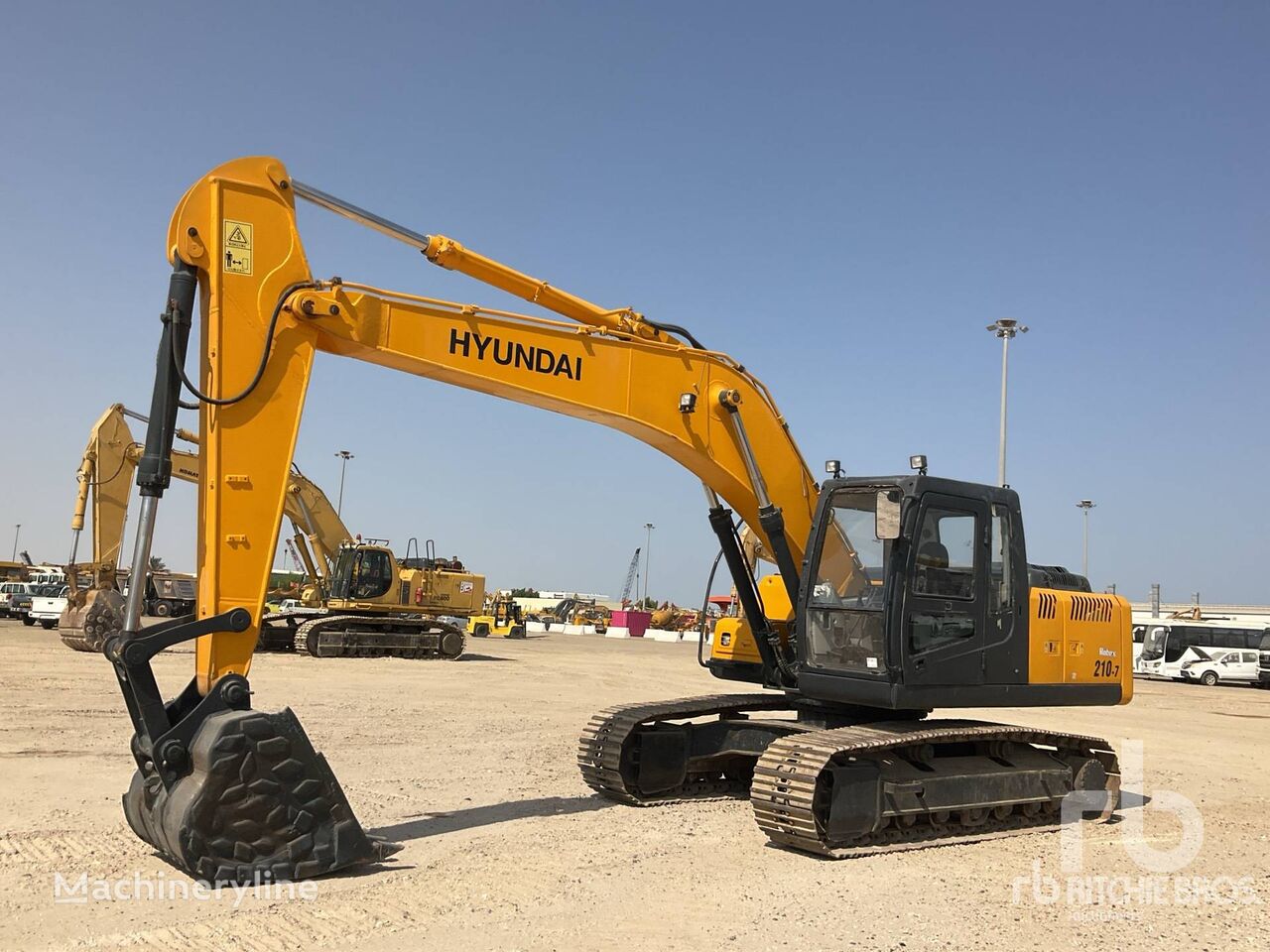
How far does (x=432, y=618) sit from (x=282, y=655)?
4.51m

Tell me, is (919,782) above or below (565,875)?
above

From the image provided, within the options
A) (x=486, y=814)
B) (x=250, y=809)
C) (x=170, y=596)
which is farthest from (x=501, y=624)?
(x=250, y=809)

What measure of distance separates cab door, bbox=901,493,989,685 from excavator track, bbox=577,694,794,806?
7.02 feet

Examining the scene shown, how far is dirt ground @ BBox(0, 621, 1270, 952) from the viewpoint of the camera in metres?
6.00

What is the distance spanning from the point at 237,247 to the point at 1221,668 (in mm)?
39470

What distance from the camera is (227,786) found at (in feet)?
21.5

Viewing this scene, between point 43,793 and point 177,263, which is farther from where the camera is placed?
point 43,793

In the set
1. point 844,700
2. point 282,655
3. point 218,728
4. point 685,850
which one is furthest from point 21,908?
point 282,655

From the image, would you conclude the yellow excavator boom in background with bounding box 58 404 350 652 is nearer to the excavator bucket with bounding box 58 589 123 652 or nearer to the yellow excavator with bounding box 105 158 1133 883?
the excavator bucket with bounding box 58 589 123 652

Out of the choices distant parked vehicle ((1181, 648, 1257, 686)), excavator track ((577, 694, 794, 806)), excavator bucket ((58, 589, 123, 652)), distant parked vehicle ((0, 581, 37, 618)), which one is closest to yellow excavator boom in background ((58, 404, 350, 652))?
excavator bucket ((58, 589, 123, 652))

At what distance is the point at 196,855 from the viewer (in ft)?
21.0

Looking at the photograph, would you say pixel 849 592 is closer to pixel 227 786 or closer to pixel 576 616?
pixel 227 786

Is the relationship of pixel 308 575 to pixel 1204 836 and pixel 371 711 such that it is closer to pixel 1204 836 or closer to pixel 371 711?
pixel 371 711

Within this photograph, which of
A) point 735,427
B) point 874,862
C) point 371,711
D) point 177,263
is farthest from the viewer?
point 371,711
